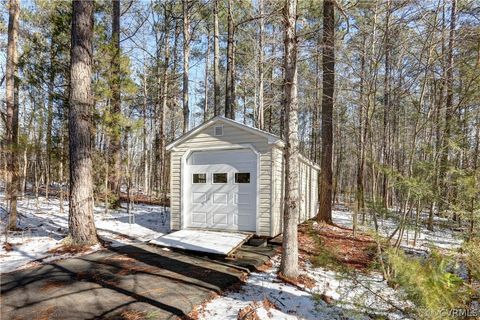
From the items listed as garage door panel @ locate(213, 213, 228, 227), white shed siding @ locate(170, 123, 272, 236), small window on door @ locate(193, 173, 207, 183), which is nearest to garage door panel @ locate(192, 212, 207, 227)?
garage door panel @ locate(213, 213, 228, 227)

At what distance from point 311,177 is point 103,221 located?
25.3ft

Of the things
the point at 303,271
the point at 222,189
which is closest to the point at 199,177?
the point at 222,189

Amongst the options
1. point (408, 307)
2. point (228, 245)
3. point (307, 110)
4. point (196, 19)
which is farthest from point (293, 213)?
point (307, 110)

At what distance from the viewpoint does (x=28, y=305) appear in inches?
131

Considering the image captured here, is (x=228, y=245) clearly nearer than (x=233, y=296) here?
No

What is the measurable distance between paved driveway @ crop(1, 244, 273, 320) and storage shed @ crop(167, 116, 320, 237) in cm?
143

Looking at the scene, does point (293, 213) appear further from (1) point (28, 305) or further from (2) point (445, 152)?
(1) point (28, 305)

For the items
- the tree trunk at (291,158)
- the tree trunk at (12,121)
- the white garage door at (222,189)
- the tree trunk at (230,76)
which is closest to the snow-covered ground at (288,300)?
the tree trunk at (291,158)

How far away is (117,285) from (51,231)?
427 cm

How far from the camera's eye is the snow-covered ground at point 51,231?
5.18 meters

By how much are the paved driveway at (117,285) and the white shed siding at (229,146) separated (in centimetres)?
129

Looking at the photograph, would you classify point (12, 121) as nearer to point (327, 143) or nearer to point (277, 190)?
point (277, 190)

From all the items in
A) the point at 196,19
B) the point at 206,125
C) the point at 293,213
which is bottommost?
the point at 293,213

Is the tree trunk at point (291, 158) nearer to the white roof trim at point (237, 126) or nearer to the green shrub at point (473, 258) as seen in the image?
the white roof trim at point (237, 126)
